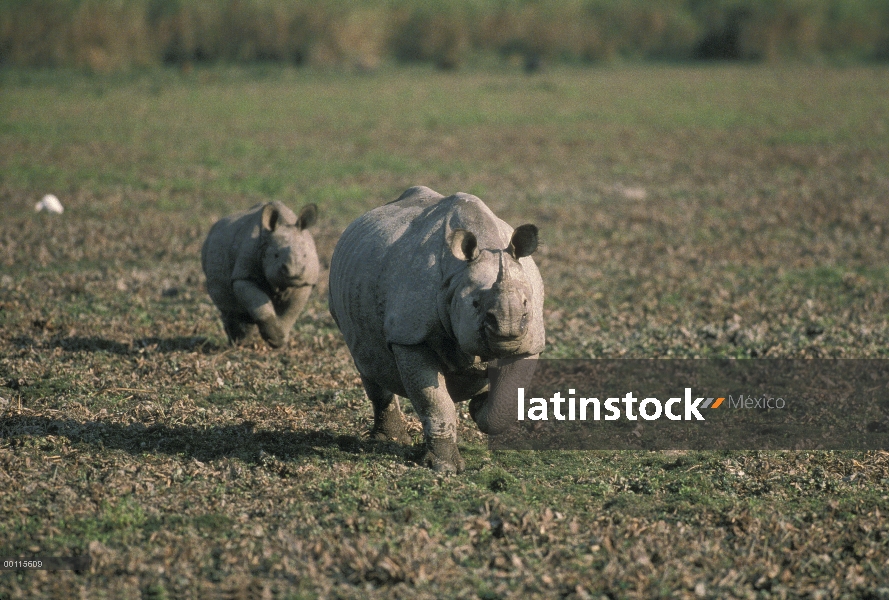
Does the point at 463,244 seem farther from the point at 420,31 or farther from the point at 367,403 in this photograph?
the point at 420,31

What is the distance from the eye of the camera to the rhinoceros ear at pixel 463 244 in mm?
6312

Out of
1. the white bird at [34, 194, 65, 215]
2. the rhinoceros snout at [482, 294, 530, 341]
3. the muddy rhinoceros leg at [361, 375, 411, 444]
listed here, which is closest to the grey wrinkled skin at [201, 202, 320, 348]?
the muddy rhinoceros leg at [361, 375, 411, 444]

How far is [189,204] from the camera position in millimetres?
18438

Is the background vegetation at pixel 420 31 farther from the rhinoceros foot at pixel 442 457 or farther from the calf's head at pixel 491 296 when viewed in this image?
the calf's head at pixel 491 296

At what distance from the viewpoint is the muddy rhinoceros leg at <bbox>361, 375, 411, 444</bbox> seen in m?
7.67

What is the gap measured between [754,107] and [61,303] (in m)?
28.0

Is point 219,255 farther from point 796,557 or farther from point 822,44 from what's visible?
point 822,44

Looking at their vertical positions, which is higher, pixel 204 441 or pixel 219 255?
pixel 219 255

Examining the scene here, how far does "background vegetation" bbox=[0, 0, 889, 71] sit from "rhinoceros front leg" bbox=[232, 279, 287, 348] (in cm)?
4084

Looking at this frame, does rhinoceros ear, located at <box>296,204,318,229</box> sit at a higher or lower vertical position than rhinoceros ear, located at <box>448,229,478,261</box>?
lower

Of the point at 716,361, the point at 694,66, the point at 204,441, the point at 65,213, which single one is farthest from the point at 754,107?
the point at 204,441

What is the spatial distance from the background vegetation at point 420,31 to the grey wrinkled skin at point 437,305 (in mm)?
43581

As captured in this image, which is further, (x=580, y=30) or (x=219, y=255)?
(x=580, y=30)

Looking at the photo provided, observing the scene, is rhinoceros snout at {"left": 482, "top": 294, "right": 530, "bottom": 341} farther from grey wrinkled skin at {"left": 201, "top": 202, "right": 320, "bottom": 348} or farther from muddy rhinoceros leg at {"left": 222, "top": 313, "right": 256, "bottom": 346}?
muddy rhinoceros leg at {"left": 222, "top": 313, "right": 256, "bottom": 346}
